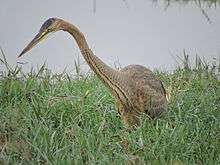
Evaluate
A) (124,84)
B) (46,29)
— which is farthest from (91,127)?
Answer: (46,29)

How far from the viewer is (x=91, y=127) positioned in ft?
15.4

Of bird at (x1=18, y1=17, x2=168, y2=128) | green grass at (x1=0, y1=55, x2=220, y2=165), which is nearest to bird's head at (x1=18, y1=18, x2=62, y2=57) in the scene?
bird at (x1=18, y1=17, x2=168, y2=128)

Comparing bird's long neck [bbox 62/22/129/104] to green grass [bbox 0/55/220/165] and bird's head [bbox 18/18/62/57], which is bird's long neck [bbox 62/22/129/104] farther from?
green grass [bbox 0/55/220/165]

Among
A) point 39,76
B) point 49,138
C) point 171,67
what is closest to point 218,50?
point 171,67

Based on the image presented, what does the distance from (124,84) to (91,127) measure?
0.47m

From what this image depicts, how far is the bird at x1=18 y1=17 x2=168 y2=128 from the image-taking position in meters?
4.63

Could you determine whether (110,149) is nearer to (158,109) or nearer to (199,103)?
(158,109)

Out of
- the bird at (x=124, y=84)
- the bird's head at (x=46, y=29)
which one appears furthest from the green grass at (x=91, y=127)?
the bird's head at (x=46, y=29)

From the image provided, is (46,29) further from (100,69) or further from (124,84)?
(124,84)

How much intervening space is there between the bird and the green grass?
12 centimetres

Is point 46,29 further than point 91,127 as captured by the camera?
No

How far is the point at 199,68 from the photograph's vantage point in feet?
21.8

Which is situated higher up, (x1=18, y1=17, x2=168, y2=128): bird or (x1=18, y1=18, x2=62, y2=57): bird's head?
(x1=18, y1=18, x2=62, y2=57): bird's head

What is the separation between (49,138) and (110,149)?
43cm
